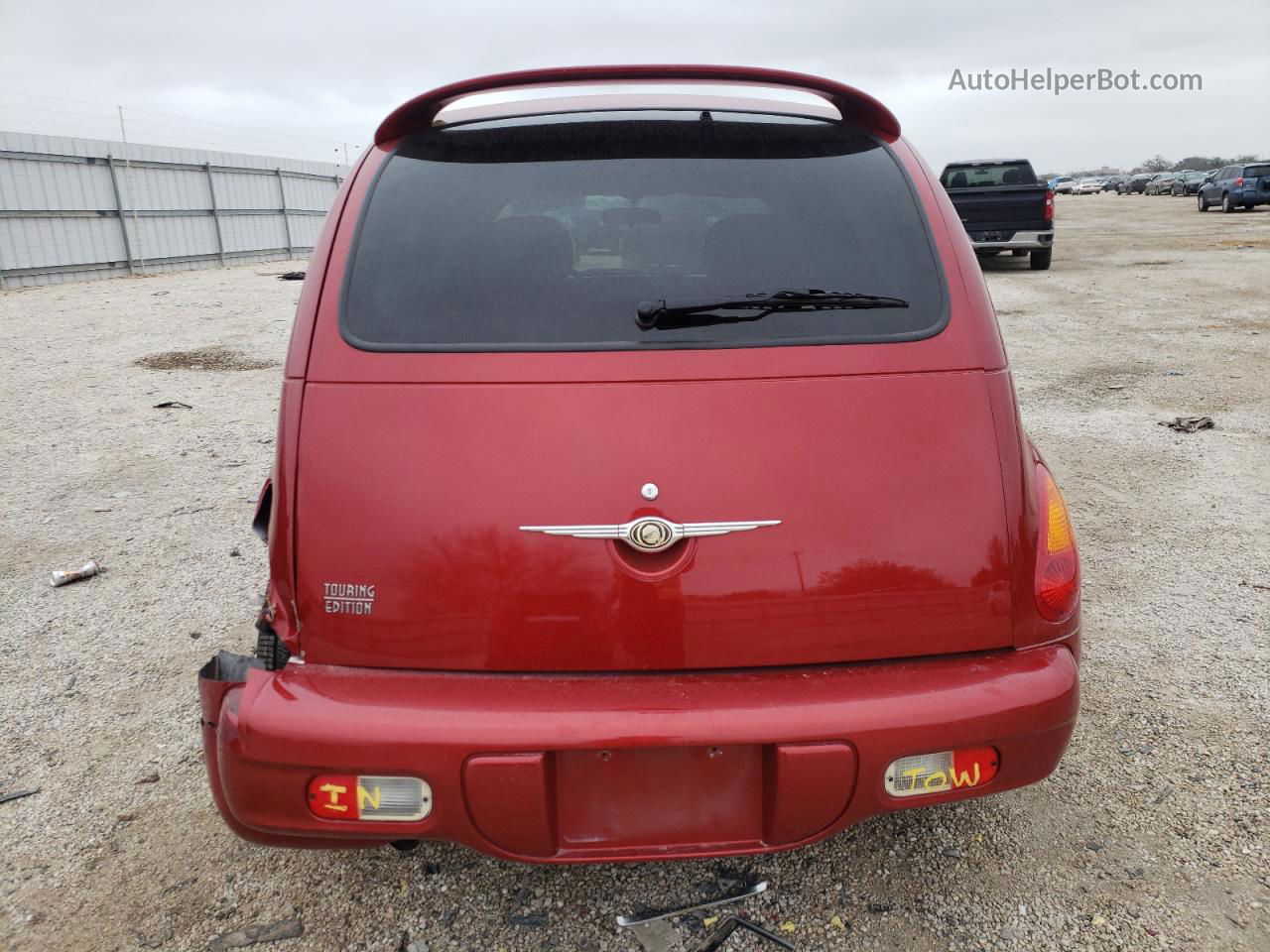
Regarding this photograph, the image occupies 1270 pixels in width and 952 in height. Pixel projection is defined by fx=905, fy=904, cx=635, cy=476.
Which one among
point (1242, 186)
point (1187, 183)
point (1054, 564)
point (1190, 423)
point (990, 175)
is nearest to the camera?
point (1054, 564)

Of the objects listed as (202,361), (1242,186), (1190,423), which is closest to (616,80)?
(1190,423)

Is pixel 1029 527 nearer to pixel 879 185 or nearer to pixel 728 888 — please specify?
pixel 879 185

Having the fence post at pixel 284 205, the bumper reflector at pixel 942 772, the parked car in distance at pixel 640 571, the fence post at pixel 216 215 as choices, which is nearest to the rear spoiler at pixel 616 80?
the parked car in distance at pixel 640 571

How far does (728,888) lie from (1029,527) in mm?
1086

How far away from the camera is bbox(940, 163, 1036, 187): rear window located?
16406 millimetres

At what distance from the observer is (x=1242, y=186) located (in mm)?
30750

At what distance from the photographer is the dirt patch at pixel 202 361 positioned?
8.79 m

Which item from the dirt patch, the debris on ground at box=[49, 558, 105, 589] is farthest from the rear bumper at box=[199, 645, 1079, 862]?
the dirt patch

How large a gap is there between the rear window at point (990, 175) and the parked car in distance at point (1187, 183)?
39.8m

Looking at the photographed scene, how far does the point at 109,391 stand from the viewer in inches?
303

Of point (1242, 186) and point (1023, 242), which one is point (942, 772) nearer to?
point (1023, 242)

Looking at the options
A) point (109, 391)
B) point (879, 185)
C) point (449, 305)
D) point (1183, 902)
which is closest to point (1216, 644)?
point (1183, 902)

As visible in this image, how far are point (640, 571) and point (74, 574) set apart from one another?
336 centimetres

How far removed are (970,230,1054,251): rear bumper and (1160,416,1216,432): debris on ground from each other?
1022cm
